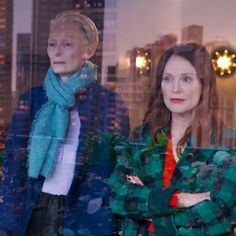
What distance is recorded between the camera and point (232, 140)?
2.49m

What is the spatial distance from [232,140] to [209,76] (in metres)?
0.28

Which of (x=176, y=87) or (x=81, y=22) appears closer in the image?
(x=176, y=87)

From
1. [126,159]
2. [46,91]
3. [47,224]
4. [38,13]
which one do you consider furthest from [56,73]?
[47,224]

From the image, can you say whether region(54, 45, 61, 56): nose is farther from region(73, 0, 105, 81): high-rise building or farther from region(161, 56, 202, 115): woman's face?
region(161, 56, 202, 115): woman's face

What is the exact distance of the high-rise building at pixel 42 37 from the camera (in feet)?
9.36

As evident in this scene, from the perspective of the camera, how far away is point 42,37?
2879 mm

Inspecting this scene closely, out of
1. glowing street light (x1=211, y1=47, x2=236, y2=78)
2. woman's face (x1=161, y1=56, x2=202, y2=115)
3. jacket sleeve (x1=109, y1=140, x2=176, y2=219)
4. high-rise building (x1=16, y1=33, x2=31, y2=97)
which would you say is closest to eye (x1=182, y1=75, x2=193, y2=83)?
woman's face (x1=161, y1=56, x2=202, y2=115)

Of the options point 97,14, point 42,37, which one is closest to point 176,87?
point 97,14

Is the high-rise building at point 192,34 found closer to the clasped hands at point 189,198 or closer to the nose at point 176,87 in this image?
the nose at point 176,87

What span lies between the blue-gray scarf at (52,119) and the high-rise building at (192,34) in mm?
454

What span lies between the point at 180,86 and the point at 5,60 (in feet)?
3.13

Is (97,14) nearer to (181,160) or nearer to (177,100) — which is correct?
(177,100)

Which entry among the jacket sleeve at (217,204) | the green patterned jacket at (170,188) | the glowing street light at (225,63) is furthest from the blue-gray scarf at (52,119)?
the jacket sleeve at (217,204)

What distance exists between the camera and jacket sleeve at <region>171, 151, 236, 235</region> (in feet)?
8.02
